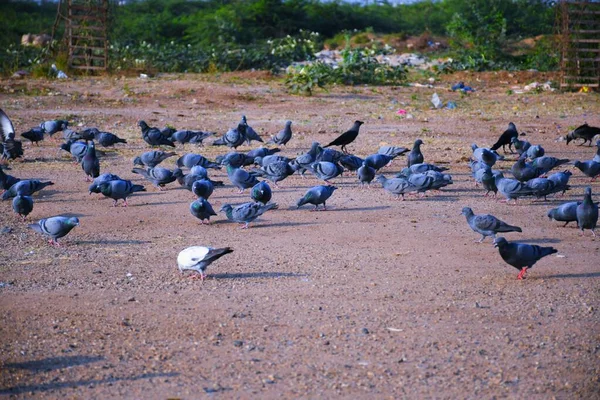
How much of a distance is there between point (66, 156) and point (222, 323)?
8.46 metres

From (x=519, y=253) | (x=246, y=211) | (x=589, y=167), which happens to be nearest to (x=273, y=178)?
(x=246, y=211)

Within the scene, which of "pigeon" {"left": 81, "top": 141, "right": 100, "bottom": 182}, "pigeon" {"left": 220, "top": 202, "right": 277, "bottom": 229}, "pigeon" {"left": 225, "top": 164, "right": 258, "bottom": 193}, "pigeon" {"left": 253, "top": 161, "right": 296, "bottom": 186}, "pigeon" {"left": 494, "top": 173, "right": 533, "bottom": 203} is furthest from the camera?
"pigeon" {"left": 81, "top": 141, "right": 100, "bottom": 182}

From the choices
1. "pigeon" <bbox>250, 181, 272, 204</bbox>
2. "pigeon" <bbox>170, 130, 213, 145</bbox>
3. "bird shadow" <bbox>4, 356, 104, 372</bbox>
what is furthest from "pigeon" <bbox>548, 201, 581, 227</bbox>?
"pigeon" <bbox>170, 130, 213, 145</bbox>

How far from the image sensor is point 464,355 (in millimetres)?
5879

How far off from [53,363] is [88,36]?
19.6 metres

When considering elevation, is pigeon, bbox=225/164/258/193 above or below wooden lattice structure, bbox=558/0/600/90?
below

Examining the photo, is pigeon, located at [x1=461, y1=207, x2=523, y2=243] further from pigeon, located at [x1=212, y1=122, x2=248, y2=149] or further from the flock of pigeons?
pigeon, located at [x1=212, y1=122, x2=248, y2=149]

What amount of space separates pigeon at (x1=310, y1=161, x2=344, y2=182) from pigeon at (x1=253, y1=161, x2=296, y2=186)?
293 millimetres

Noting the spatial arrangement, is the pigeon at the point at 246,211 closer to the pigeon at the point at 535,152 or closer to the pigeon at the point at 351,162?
the pigeon at the point at 351,162

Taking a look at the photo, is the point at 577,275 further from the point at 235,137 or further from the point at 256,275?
the point at 235,137

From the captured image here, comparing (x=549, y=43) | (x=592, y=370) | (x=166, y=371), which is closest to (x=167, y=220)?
(x=166, y=371)

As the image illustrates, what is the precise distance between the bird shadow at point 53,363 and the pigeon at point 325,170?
5994 millimetres

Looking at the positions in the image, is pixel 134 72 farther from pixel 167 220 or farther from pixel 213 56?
pixel 167 220

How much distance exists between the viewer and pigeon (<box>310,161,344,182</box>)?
11406mm
